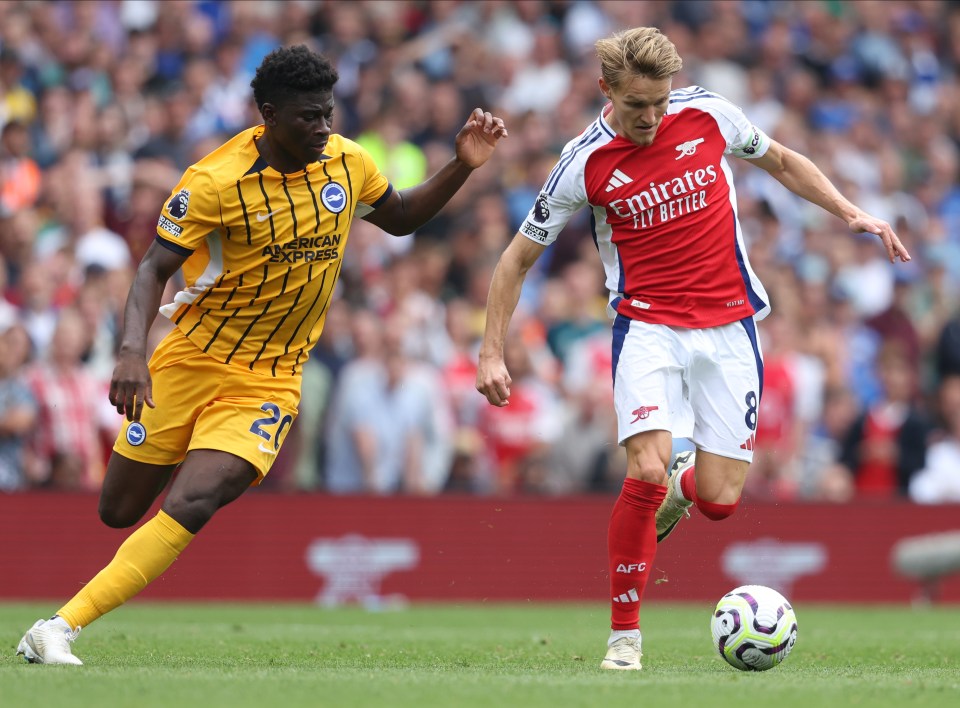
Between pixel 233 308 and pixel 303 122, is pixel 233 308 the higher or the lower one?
the lower one

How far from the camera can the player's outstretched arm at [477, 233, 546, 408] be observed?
789cm

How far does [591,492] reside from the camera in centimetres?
1450

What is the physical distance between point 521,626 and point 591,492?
10.1ft

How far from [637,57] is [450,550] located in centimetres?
743

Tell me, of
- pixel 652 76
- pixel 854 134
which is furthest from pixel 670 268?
pixel 854 134

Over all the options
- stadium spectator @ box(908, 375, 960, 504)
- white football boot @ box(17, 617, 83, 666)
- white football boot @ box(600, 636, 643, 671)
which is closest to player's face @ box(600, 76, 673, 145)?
white football boot @ box(600, 636, 643, 671)

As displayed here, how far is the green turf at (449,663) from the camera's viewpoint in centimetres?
630

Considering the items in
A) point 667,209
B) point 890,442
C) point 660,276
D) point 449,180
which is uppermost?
point 449,180

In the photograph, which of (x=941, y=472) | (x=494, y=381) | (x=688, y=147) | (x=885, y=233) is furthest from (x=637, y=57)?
(x=941, y=472)

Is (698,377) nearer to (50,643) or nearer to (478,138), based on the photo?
(478,138)

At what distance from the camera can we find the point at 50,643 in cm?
736

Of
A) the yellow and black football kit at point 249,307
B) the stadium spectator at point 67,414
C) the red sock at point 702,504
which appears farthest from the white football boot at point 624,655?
the stadium spectator at point 67,414

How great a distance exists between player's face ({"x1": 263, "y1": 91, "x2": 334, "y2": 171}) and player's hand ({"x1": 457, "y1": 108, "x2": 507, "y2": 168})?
923 mm

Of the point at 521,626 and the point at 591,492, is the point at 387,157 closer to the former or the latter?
the point at 591,492
